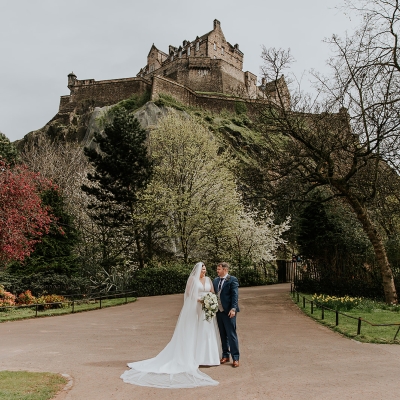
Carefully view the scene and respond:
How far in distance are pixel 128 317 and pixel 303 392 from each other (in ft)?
34.3

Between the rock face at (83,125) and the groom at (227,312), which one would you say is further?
the rock face at (83,125)

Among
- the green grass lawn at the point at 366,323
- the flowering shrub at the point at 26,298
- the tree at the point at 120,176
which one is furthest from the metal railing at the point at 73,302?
the green grass lawn at the point at 366,323

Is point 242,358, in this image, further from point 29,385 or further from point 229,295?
point 29,385

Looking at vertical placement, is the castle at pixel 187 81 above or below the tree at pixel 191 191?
above

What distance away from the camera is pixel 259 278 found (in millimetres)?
32656

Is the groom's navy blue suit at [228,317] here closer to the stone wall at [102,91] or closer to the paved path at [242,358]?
the paved path at [242,358]

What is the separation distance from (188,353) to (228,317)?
0.98 m

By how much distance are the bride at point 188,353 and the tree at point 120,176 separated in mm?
20517

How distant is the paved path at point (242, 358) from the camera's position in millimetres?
5617

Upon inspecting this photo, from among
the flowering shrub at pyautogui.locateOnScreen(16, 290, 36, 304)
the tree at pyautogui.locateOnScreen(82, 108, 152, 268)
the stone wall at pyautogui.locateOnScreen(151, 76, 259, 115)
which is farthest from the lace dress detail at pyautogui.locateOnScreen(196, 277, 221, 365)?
the stone wall at pyautogui.locateOnScreen(151, 76, 259, 115)

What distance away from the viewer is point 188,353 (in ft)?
22.7

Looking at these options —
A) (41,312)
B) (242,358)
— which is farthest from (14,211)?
(242,358)

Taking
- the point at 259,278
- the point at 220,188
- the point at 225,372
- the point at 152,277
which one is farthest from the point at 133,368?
the point at 259,278

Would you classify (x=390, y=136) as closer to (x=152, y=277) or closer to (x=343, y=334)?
(x=343, y=334)
